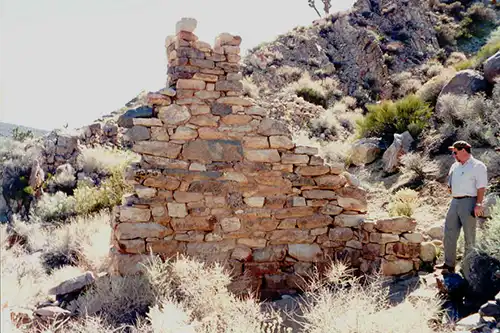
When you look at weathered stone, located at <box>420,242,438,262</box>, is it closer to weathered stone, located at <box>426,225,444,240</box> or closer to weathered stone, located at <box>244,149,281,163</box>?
weathered stone, located at <box>426,225,444,240</box>

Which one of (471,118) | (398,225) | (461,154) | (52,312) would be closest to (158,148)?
(52,312)

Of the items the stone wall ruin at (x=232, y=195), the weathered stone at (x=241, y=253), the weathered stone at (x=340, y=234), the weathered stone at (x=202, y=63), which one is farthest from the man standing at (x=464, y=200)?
the weathered stone at (x=202, y=63)

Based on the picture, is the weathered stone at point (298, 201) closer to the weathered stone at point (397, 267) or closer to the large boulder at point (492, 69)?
the weathered stone at point (397, 267)

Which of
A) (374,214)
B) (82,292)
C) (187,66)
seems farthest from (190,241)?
(374,214)

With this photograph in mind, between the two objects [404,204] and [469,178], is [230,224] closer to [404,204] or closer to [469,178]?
[469,178]

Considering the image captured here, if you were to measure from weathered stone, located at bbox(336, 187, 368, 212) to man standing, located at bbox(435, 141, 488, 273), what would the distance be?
122 cm

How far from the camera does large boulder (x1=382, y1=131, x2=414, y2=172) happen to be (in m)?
10.2

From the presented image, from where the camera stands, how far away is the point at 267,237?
6004 mm

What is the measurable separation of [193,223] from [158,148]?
1096 mm

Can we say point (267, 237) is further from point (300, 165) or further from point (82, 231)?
point (82, 231)

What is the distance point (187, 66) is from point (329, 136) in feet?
31.1

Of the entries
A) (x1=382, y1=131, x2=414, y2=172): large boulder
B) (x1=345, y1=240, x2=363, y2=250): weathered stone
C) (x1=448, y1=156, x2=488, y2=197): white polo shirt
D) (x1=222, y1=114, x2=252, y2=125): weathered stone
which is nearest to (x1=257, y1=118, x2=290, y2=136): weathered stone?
(x1=222, y1=114, x2=252, y2=125): weathered stone

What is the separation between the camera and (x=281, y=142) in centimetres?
600

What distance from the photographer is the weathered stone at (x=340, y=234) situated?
20.3 feet
